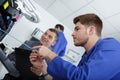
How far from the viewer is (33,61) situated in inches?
63.1

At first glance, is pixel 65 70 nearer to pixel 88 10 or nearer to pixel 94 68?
pixel 94 68

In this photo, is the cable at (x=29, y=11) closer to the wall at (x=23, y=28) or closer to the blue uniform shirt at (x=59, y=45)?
the blue uniform shirt at (x=59, y=45)

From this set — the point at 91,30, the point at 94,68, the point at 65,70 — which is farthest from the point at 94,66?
the point at 91,30

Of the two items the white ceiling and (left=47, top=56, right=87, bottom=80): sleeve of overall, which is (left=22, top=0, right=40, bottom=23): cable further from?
the white ceiling

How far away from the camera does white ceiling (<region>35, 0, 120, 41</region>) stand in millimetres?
3641

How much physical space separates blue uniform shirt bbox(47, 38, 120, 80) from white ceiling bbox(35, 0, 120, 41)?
2318 mm

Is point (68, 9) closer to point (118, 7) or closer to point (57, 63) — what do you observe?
point (118, 7)

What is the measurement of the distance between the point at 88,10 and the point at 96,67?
3.00m

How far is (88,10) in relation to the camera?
406 centimetres

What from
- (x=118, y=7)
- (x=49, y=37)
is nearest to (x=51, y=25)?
(x=118, y=7)

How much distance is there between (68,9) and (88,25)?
2875mm

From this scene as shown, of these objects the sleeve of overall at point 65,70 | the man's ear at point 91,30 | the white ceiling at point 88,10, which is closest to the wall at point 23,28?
the white ceiling at point 88,10

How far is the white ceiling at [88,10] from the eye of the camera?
3.64m

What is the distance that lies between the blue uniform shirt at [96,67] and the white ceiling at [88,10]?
91.3 inches
